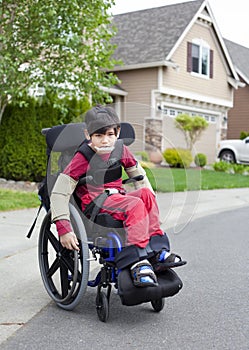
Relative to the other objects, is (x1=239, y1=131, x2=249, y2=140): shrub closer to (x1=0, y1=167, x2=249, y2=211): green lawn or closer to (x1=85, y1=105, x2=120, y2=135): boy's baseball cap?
(x1=0, y1=167, x2=249, y2=211): green lawn

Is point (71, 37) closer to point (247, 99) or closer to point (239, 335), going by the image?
point (239, 335)

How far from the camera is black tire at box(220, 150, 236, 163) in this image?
23.7 metres

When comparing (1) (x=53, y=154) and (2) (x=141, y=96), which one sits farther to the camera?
(2) (x=141, y=96)

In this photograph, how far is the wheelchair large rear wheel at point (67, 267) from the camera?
13.3ft

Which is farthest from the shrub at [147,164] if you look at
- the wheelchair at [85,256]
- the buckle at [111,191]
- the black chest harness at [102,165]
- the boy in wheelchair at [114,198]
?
the buckle at [111,191]

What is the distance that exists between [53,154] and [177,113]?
19.5m

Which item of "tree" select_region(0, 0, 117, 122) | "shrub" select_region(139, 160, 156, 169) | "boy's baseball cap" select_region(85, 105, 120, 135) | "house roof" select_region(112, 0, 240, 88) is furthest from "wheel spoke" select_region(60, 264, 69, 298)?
"house roof" select_region(112, 0, 240, 88)

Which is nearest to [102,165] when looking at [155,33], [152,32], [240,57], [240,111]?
[155,33]

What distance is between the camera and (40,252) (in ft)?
15.4

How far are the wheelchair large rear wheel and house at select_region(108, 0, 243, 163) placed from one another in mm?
16740

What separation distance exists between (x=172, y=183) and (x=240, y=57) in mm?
31452

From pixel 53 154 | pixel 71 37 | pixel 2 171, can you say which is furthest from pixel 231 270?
pixel 2 171

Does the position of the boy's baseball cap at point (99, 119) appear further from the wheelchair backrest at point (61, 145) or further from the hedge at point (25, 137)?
the hedge at point (25, 137)

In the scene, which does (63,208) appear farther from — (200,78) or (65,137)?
(200,78)
